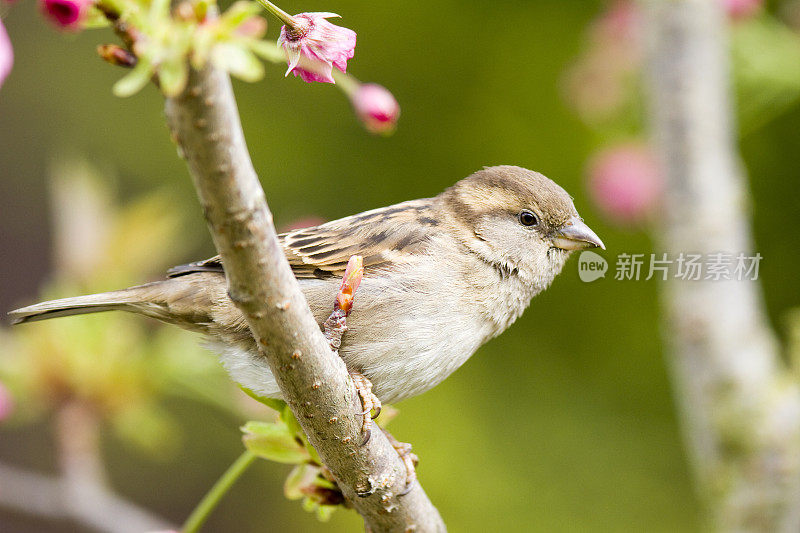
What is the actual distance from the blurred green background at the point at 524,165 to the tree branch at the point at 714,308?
808mm

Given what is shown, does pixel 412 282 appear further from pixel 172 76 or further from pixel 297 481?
pixel 172 76

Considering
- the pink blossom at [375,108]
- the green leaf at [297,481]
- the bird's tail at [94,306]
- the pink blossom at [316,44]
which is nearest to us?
the pink blossom at [316,44]

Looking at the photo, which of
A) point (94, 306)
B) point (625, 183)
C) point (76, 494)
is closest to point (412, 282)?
point (94, 306)

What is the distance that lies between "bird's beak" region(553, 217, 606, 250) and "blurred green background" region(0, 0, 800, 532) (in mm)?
1939

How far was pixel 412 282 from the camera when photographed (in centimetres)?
194

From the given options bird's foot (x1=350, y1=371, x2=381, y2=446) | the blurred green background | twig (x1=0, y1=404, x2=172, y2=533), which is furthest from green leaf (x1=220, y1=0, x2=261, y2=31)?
the blurred green background

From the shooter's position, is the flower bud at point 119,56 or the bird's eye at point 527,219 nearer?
the flower bud at point 119,56

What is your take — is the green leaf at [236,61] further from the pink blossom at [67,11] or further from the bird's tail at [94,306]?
the bird's tail at [94,306]

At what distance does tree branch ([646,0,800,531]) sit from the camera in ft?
9.71

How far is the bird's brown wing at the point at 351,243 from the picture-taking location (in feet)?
6.46

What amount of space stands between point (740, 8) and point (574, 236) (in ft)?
4.63

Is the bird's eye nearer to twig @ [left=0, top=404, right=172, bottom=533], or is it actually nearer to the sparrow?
the sparrow

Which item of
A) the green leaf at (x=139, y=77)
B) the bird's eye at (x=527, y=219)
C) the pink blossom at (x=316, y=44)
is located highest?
the bird's eye at (x=527, y=219)

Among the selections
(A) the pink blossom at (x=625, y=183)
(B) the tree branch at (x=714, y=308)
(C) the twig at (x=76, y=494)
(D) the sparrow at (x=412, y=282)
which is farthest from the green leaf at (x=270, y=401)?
(A) the pink blossom at (x=625, y=183)
